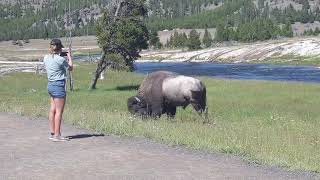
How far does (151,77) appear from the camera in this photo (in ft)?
81.4

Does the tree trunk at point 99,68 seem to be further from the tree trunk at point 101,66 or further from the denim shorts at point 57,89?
the denim shorts at point 57,89

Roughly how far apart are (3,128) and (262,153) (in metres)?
8.44

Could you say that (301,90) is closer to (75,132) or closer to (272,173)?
(75,132)

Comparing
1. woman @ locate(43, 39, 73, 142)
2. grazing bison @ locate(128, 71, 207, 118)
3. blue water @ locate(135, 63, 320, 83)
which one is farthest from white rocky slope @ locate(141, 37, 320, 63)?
woman @ locate(43, 39, 73, 142)

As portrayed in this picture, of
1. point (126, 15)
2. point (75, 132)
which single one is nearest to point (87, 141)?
point (75, 132)

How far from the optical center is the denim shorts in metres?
15.4

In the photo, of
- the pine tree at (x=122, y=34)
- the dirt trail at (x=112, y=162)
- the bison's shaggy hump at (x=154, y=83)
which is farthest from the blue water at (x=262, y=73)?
the dirt trail at (x=112, y=162)

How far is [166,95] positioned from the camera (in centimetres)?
2423

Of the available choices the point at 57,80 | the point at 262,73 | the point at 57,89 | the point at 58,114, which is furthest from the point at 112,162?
the point at 262,73

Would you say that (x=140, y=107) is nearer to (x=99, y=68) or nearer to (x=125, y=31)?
(x=99, y=68)

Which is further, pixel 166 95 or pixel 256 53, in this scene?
pixel 256 53

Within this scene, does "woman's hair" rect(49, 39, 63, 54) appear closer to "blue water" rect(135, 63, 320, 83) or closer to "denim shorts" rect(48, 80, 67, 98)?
"denim shorts" rect(48, 80, 67, 98)

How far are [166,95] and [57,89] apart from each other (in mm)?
9214

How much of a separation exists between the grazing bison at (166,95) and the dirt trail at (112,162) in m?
8.08
